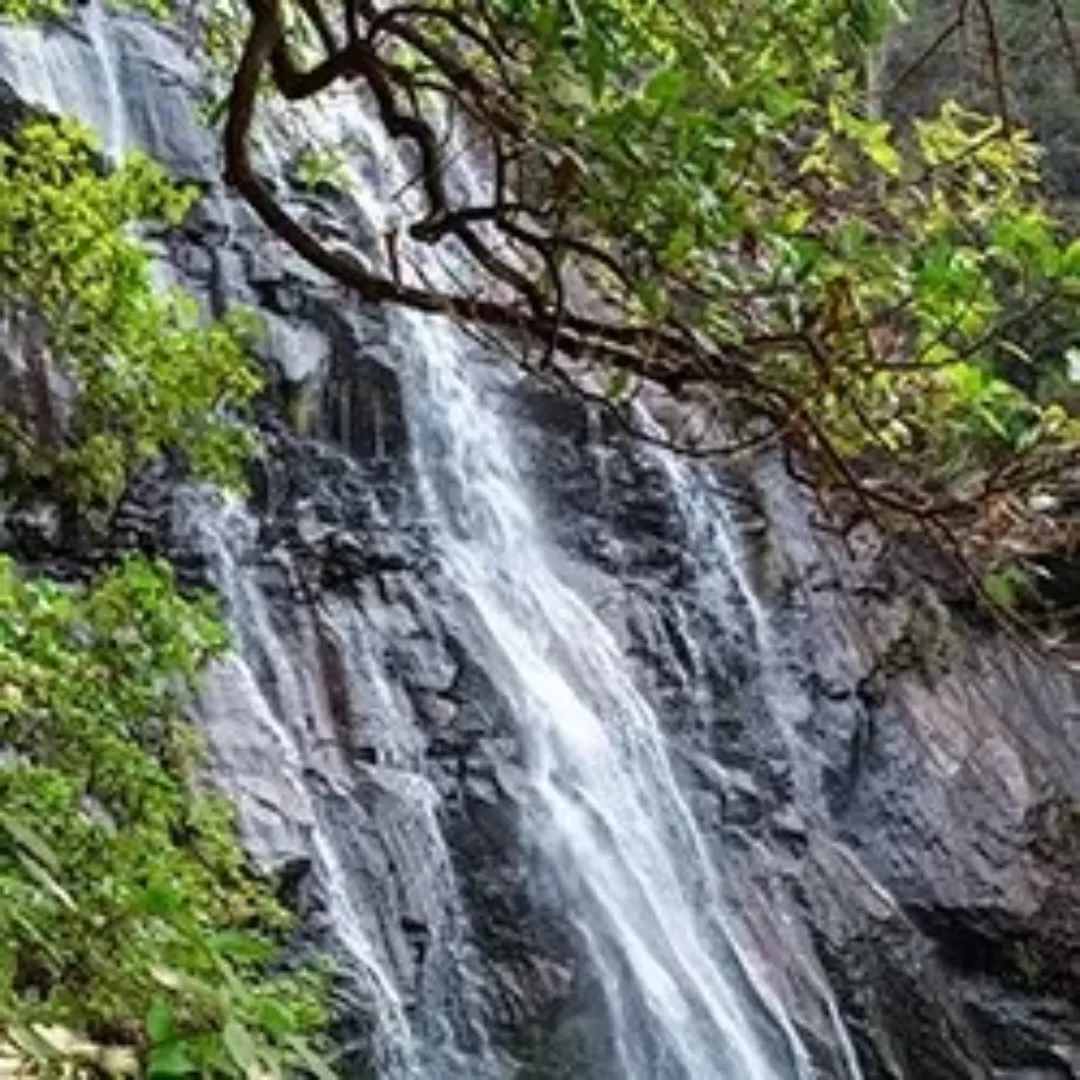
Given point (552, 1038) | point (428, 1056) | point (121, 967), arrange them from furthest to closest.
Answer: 1. point (552, 1038)
2. point (428, 1056)
3. point (121, 967)

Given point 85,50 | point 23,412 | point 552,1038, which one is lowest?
point 552,1038

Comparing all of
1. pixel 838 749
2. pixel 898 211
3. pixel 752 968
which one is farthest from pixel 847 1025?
pixel 898 211

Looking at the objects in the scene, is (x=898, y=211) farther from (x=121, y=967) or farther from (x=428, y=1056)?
(x=428, y=1056)

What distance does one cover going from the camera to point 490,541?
9258 mm

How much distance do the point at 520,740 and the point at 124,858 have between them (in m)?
5.53

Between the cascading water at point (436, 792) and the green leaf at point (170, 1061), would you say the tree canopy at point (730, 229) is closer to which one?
the green leaf at point (170, 1061)

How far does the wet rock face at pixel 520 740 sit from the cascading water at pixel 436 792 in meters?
0.03

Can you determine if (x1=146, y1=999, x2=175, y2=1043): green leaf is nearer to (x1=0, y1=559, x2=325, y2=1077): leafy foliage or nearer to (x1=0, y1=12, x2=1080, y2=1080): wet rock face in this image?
(x1=0, y1=559, x2=325, y2=1077): leafy foliage

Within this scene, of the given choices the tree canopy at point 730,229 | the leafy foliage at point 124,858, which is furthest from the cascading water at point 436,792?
the tree canopy at point 730,229

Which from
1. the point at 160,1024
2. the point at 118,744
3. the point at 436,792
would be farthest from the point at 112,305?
the point at 436,792

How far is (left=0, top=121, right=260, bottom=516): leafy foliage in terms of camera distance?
4141mm

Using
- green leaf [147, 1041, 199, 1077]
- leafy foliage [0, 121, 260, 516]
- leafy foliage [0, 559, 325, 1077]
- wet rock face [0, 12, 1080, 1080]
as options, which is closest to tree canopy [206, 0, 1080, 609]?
leafy foliage [0, 559, 325, 1077]

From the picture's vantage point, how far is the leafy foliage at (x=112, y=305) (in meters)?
4.14

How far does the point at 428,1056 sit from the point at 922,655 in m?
5.13
